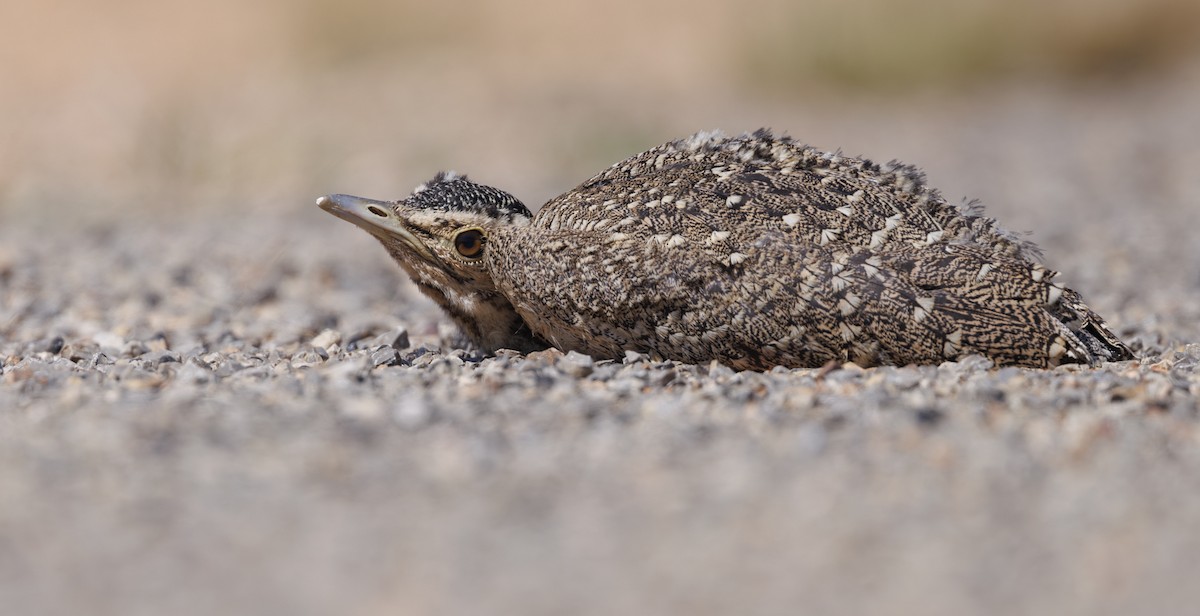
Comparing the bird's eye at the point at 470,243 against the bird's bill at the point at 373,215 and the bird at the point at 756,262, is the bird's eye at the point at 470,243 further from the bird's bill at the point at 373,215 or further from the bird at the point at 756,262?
the bird's bill at the point at 373,215

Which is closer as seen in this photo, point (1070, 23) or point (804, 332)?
point (804, 332)

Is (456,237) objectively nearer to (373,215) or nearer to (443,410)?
(373,215)

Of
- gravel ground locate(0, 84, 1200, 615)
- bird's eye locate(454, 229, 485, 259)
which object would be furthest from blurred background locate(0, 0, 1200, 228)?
gravel ground locate(0, 84, 1200, 615)

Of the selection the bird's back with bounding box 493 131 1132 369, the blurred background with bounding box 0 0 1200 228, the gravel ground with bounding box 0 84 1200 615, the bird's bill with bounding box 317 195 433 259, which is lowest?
the gravel ground with bounding box 0 84 1200 615

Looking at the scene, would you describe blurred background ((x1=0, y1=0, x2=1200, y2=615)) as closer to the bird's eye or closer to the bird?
the bird

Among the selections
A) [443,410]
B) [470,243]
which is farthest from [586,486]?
[470,243]

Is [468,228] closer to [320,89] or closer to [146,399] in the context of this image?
[146,399]

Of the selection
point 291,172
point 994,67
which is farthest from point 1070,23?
point 291,172
